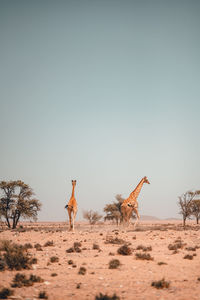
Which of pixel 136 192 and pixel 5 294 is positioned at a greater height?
pixel 136 192

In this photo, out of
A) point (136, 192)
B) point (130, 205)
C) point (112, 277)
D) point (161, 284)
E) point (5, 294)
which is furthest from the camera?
point (136, 192)

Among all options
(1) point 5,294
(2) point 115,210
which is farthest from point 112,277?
(2) point 115,210

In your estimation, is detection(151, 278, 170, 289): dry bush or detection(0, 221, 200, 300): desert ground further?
detection(151, 278, 170, 289): dry bush

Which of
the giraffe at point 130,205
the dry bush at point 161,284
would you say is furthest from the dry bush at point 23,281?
the giraffe at point 130,205

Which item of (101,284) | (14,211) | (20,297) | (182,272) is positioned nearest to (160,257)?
(182,272)

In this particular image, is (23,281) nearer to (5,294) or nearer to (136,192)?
(5,294)

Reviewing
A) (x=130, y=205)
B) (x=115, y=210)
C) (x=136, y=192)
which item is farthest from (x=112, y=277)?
(x=115, y=210)

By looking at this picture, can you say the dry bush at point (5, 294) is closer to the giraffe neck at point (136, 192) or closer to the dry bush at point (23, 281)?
the dry bush at point (23, 281)

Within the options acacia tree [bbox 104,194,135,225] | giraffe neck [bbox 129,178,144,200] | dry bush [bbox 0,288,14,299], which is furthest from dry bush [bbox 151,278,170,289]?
acacia tree [bbox 104,194,135,225]

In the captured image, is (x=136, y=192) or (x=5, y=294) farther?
(x=136, y=192)

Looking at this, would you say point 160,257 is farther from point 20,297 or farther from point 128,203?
point 128,203

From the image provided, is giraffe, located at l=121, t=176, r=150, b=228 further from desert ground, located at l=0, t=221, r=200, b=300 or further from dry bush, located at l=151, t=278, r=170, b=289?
dry bush, located at l=151, t=278, r=170, b=289

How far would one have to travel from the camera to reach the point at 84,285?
27.2 feet

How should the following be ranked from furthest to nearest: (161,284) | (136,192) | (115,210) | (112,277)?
(115,210), (136,192), (112,277), (161,284)
